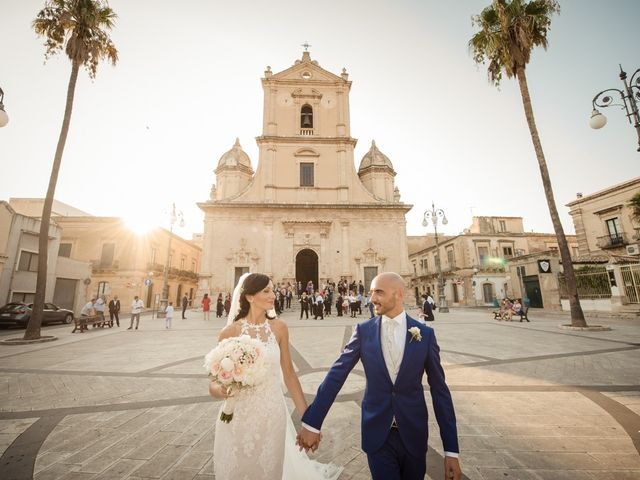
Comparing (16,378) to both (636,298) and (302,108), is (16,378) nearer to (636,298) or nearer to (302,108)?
(636,298)

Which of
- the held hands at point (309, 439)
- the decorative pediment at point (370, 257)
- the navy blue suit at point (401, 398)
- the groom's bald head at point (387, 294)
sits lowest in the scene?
the held hands at point (309, 439)

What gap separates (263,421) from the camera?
2215mm

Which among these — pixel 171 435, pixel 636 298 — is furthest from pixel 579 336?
pixel 171 435

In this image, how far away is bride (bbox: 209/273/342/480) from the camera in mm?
2105

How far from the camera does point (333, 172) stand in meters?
26.1

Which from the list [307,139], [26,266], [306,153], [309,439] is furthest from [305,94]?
[309,439]

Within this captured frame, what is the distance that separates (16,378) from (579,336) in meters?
14.7

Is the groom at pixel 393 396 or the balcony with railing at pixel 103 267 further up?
the balcony with railing at pixel 103 267

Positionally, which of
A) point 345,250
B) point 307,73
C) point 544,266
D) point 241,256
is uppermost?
point 307,73

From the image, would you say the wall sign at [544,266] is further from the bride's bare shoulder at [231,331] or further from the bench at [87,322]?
the bench at [87,322]

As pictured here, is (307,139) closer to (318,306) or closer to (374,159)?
(374,159)

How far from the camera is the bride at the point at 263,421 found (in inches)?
82.9

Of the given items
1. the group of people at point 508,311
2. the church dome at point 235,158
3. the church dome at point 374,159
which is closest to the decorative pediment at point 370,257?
the church dome at point 374,159

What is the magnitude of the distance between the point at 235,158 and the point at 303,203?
852 centimetres
